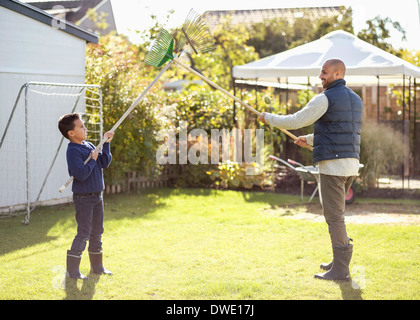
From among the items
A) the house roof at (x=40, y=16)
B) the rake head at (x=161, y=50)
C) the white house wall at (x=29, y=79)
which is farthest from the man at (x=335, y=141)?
the house roof at (x=40, y=16)

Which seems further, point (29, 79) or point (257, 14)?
point (257, 14)

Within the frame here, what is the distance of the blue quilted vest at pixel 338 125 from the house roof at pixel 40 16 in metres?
5.53

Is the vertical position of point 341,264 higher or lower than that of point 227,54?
lower

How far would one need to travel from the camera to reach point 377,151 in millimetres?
10766

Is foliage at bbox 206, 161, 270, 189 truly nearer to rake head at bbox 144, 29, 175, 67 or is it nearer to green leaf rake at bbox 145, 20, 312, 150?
green leaf rake at bbox 145, 20, 312, 150

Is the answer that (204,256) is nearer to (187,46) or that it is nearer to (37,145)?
(187,46)

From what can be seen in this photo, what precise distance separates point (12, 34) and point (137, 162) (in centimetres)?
333

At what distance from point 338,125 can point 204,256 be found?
2116 millimetres

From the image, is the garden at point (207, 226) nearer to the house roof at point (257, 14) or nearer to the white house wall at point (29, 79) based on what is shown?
the white house wall at point (29, 79)

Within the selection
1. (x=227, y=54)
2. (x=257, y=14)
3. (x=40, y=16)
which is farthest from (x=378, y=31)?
(x=257, y=14)

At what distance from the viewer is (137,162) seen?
10.8 m

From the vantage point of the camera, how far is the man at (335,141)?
5.11 m

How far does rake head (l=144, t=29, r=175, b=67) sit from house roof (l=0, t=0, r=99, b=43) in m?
4.19
